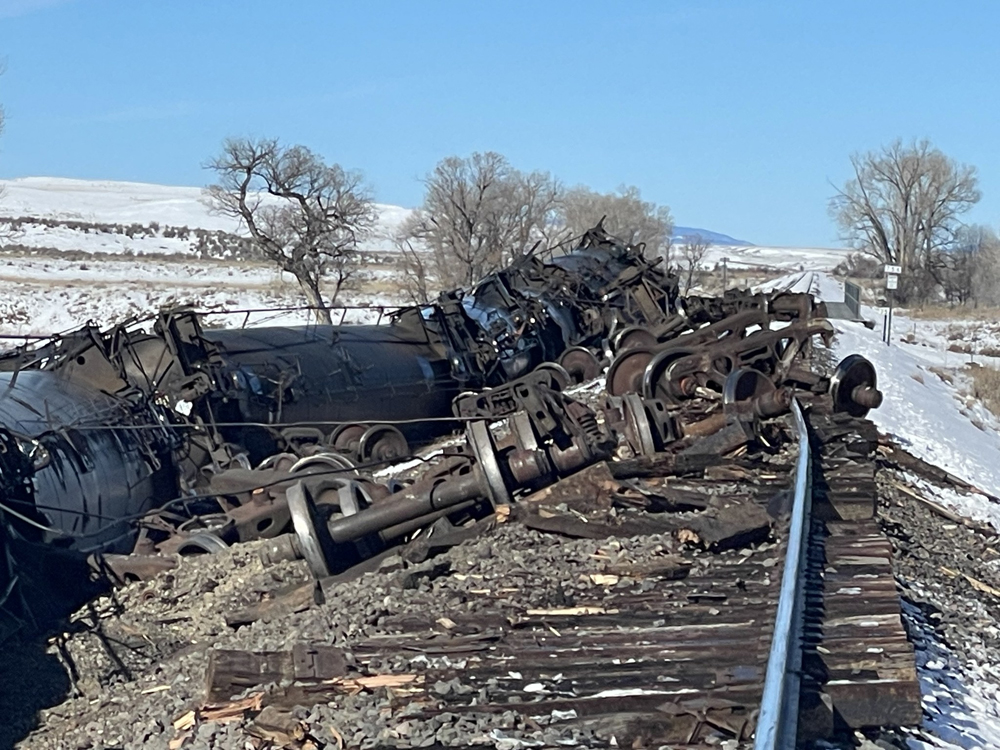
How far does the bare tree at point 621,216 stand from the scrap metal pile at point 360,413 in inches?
2280

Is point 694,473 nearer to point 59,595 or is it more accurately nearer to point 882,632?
point 882,632

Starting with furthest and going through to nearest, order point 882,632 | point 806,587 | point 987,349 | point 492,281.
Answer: point 987,349, point 492,281, point 806,587, point 882,632

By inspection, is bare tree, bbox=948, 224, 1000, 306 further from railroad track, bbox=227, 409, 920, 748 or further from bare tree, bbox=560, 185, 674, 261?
railroad track, bbox=227, 409, 920, 748

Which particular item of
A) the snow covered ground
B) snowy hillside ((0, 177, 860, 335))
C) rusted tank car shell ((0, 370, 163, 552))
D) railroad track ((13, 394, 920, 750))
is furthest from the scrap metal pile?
snowy hillside ((0, 177, 860, 335))

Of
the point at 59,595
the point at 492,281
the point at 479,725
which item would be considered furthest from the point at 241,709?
the point at 492,281

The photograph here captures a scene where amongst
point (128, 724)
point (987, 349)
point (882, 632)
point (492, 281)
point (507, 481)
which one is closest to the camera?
point (882, 632)

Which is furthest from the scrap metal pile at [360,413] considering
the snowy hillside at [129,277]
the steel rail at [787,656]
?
the snowy hillside at [129,277]

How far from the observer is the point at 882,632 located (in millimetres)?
4961

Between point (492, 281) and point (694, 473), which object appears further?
point (492, 281)

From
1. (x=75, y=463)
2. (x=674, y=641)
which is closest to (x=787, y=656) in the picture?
(x=674, y=641)

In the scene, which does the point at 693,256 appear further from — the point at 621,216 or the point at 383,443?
the point at 383,443

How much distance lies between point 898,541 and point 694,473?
149cm

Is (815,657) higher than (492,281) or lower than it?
lower

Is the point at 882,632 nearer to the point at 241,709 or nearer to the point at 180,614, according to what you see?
the point at 241,709
